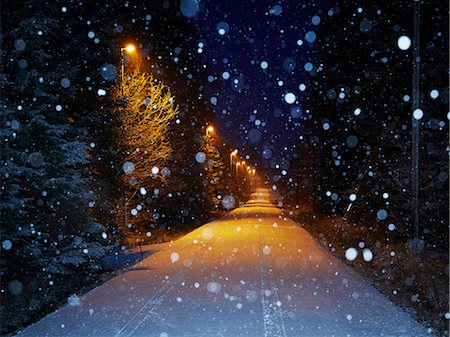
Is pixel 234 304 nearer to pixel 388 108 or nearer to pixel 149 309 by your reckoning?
pixel 149 309

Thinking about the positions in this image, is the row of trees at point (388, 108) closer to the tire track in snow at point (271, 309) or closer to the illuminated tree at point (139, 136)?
the tire track in snow at point (271, 309)

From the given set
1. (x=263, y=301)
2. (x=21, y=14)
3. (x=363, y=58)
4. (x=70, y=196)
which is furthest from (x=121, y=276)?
(x=363, y=58)

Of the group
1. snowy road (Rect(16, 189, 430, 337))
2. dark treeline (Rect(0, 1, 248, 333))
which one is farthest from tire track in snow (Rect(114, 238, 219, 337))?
dark treeline (Rect(0, 1, 248, 333))

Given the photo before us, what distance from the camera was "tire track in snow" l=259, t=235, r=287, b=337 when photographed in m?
7.50

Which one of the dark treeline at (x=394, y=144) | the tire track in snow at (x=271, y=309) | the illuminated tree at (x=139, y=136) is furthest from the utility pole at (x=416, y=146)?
the illuminated tree at (x=139, y=136)

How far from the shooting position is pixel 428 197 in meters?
14.7

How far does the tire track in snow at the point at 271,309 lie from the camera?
295 inches

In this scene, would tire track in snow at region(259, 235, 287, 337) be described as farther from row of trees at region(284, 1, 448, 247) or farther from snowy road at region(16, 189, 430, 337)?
row of trees at region(284, 1, 448, 247)

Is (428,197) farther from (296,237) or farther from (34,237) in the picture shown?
(34,237)

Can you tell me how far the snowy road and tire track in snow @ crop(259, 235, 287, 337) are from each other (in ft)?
0.05

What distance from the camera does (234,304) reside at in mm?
9359

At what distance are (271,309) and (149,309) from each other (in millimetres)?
2417

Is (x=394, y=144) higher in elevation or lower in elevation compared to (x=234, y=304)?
higher

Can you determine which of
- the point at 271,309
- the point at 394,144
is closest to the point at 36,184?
the point at 271,309
